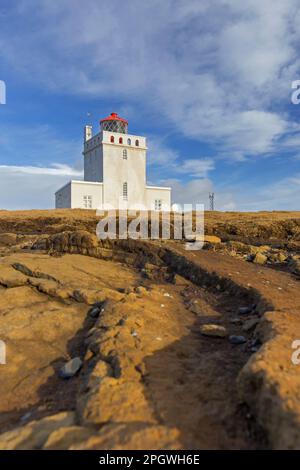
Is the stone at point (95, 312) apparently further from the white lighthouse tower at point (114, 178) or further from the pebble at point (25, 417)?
the white lighthouse tower at point (114, 178)

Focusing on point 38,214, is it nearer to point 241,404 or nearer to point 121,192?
point 121,192

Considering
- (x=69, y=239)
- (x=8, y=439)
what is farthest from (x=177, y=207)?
(x=8, y=439)

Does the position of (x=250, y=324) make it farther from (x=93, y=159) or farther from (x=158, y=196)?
(x=93, y=159)

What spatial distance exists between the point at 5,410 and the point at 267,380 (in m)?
2.41

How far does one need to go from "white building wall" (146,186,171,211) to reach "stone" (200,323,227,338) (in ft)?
103

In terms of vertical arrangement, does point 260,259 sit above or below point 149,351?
above

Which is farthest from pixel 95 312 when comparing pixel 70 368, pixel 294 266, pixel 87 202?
pixel 87 202

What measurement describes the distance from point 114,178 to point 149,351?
3142cm

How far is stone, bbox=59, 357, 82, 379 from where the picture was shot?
12.8 ft

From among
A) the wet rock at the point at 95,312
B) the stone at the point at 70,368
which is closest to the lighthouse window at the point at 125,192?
the wet rock at the point at 95,312

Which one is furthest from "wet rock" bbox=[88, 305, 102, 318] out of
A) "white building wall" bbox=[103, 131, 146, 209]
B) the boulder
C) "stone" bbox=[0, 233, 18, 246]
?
"white building wall" bbox=[103, 131, 146, 209]

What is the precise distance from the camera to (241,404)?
2.78 meters

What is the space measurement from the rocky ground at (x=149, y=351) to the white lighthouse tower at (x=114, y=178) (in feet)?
80.2

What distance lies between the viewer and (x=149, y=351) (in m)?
3.87
